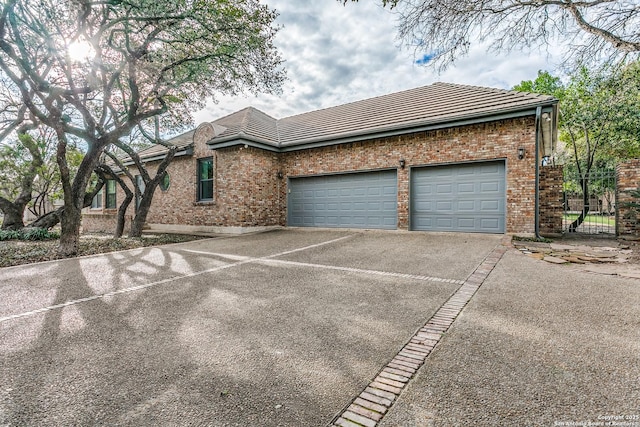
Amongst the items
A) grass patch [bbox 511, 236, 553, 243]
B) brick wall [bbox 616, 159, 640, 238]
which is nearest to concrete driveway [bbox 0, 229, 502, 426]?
grass patch [bbox 511, 236, 553, 243]

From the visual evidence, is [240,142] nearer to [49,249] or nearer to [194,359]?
[49,249]

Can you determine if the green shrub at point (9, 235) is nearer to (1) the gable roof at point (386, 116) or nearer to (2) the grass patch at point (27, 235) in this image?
(2) the grass patch at point (27, 235)

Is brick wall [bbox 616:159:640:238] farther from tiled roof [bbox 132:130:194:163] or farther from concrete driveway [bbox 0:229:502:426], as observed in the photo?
tiled roof [bbox 132:130:194:163]

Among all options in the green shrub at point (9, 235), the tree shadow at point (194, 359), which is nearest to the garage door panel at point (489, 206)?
the tree shadow at point (194, 359)

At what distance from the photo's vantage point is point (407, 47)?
661 centimetres

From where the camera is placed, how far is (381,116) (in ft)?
37.5

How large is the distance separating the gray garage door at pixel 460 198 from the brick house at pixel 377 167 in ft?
0.10

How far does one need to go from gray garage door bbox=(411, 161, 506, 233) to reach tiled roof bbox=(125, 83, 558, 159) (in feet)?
4.90

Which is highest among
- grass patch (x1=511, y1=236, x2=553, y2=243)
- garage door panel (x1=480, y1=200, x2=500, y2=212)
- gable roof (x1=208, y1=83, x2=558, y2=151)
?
gable roof (x1=208, y1=83, x2=558, y2=151)

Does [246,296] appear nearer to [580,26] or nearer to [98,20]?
[98,20]

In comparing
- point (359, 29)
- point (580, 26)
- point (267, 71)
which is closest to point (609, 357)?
point (359, 29)

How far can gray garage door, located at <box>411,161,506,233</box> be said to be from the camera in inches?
354

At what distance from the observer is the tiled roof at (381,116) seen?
9.05 meters

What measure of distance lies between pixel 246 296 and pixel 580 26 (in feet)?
32.6
